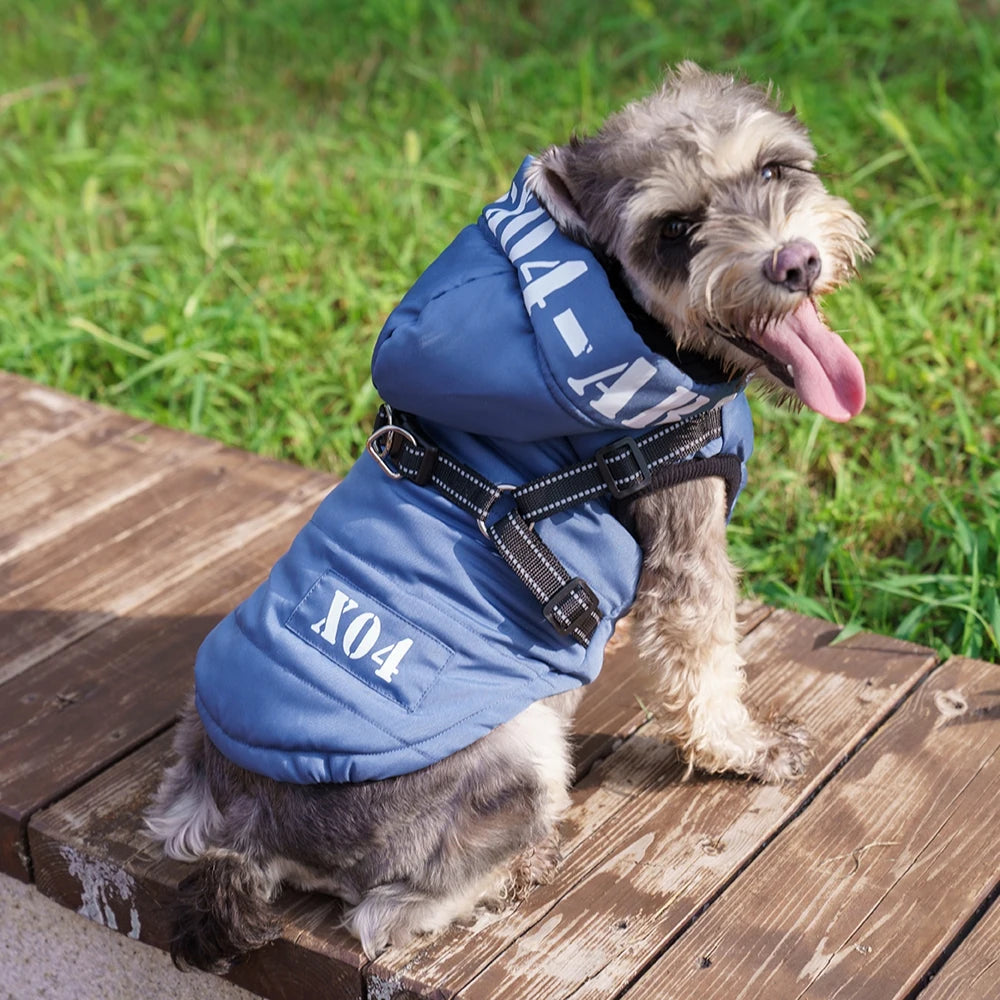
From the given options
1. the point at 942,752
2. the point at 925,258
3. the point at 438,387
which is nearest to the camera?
the point at 438,387

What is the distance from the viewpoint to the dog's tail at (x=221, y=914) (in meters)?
2.14

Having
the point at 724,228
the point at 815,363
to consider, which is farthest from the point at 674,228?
the point at 815,363

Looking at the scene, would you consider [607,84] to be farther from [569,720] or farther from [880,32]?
[569,720]

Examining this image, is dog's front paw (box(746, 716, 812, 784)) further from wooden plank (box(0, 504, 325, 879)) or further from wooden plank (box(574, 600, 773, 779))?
wooden plank (box(0, 504, 325, 879))

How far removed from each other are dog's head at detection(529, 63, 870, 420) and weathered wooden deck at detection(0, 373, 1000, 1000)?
2.60 ft

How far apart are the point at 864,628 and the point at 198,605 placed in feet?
5.51

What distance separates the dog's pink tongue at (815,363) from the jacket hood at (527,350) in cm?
14

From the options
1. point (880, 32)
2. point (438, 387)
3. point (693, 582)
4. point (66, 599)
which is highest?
point (880, 32)

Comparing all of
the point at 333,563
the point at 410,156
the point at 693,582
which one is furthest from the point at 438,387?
the point at 410,156

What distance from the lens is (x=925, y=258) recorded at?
167 inches

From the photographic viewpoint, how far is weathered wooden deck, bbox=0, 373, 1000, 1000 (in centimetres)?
218

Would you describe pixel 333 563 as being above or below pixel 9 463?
→ above

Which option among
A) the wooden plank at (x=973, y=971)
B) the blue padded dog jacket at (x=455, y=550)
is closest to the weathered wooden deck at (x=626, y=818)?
the wooden plank at (x=973, y=971)

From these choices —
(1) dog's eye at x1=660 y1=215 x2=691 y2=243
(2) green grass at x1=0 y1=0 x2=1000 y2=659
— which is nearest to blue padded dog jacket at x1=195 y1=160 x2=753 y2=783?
(1) dog's eye at x1=660 y1=215 x2=691 y2=243
